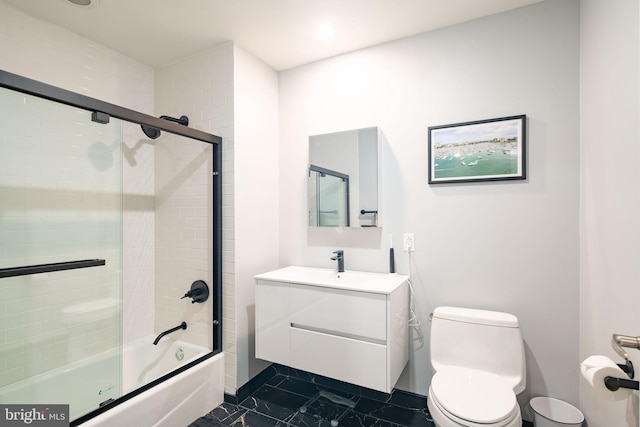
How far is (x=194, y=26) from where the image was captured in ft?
6.92

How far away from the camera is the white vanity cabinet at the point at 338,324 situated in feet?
6.00

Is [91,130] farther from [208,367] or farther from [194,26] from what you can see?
[208,367]

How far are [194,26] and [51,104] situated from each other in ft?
3.31

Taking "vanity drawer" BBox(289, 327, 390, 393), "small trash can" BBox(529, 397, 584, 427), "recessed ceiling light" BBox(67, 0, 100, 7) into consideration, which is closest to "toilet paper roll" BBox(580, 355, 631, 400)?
"small trash can" BBox(529, 397, 584, 427)

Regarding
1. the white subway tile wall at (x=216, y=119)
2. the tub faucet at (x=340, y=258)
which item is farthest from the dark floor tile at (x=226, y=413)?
the tub faucet at (x=340, y=258)

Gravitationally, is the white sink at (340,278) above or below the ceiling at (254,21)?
below

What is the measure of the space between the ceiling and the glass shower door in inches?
29.4

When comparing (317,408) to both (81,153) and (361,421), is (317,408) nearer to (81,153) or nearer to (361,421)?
(361,421)

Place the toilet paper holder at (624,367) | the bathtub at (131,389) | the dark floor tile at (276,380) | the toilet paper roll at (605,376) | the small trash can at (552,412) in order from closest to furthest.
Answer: the toilet paper holder at (624,367) < the toilet paper roll at (605,376) < the bathtub at (131,389) < the small trash can at (552,412) < the dark floor tile at (276,380)

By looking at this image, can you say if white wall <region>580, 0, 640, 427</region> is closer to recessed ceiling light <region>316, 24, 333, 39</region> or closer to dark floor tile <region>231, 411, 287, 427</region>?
recessed ceiling light <region>316, 24, 333, 39</region>

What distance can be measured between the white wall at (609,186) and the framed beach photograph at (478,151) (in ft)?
1.04

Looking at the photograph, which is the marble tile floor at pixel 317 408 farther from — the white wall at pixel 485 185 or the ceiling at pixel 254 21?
the ceiling at pixel 254 21

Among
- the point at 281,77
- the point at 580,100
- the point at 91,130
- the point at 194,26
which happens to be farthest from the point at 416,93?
the point at 91,130

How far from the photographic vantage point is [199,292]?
2.41 metres
